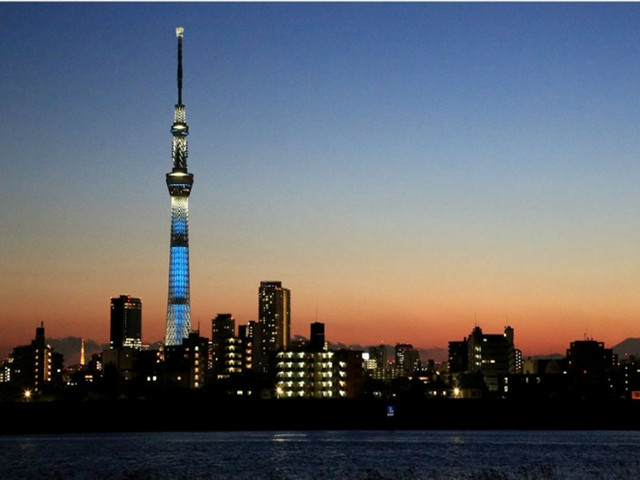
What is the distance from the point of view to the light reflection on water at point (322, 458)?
300 ft

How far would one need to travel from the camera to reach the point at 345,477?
293 feet

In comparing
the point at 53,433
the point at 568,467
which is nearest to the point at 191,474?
the point at 568,467

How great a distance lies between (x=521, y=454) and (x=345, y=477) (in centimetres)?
3543

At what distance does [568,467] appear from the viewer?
3846 inches

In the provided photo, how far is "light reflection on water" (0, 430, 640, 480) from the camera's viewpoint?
9150 cm

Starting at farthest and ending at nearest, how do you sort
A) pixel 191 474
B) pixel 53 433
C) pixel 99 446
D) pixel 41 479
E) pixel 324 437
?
pixel 53 433 < pixel 324 437 < pixel 99 446 < pixel 191 474 < pixel 41 479

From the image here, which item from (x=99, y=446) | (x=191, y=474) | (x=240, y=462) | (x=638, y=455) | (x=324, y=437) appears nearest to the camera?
(x=191, y=474)

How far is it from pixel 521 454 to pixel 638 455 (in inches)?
468

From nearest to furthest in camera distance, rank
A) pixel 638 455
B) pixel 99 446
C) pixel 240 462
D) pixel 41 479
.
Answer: pixel 41 479 → pixel 240 462 → pixel 638 455 → pixel 99 446

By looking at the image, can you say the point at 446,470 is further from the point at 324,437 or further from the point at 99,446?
the point at 324,437

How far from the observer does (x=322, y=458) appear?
375 ft

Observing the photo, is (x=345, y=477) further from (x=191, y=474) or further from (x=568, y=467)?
(x=568, y=467)

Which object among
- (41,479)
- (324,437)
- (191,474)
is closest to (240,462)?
(191,474)

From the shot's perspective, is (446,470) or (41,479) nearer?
(41,479)
